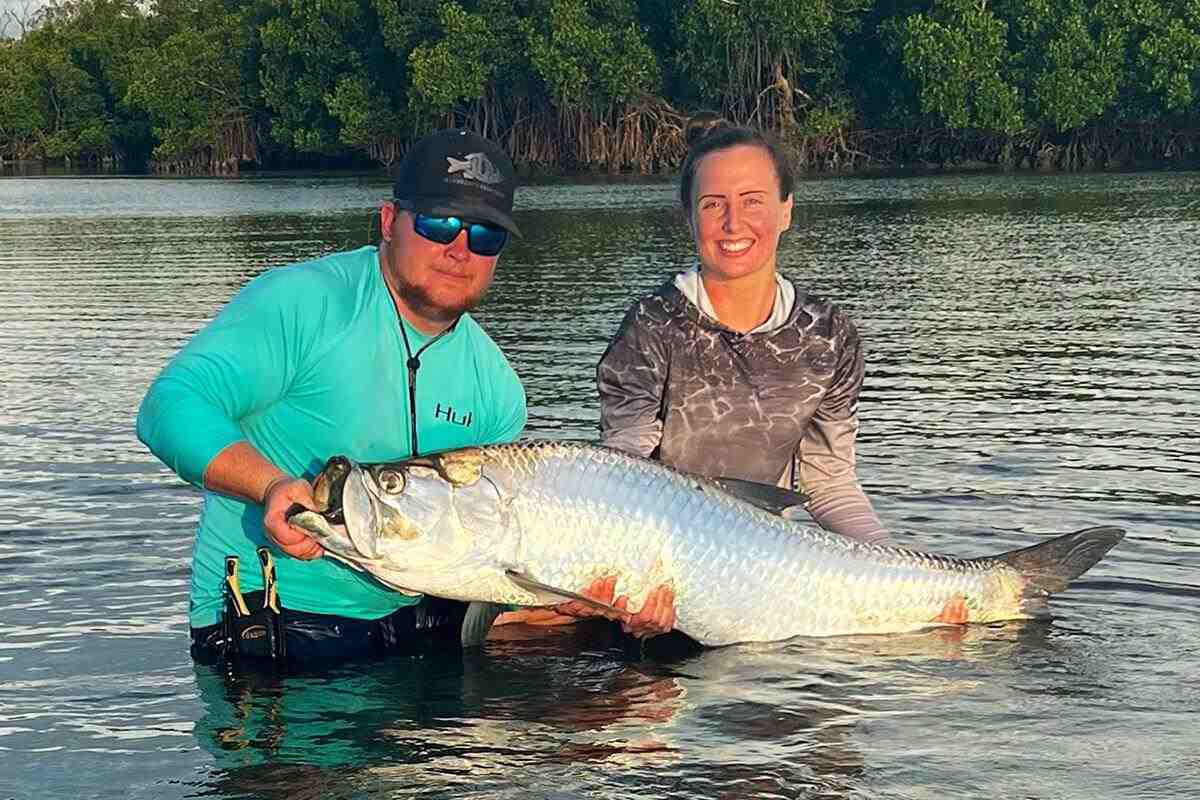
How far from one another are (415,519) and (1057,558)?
110 inches

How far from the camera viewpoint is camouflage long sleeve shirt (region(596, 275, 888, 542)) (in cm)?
732

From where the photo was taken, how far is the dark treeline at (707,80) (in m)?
71.5

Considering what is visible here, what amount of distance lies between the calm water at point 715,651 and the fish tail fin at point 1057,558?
375mm

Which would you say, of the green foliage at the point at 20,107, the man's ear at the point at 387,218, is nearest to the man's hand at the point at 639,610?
the man's ear at the point at 387,218

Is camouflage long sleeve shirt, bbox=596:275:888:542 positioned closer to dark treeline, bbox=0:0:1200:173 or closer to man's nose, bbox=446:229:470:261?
man's nose, bbox=446:229:470:261

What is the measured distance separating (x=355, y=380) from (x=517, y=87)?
79.9 meters

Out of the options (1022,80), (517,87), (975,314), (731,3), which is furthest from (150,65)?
(975,314)

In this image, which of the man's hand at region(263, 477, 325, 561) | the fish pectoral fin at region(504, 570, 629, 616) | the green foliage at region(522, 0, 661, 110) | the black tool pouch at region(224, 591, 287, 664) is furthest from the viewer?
the green foliage at region(522, 0, 661, 110)

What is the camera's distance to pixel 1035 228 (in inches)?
1476

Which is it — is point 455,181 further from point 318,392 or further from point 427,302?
point 318,392

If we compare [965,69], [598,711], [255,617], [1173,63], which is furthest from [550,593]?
[1173,63]

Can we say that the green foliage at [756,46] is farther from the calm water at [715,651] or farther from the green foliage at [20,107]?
the green foliage at [20,107]

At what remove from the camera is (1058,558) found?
7141mm

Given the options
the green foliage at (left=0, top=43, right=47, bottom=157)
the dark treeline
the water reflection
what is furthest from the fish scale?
the green foliage at (left=0, top=43, right=47, bottom=157)
